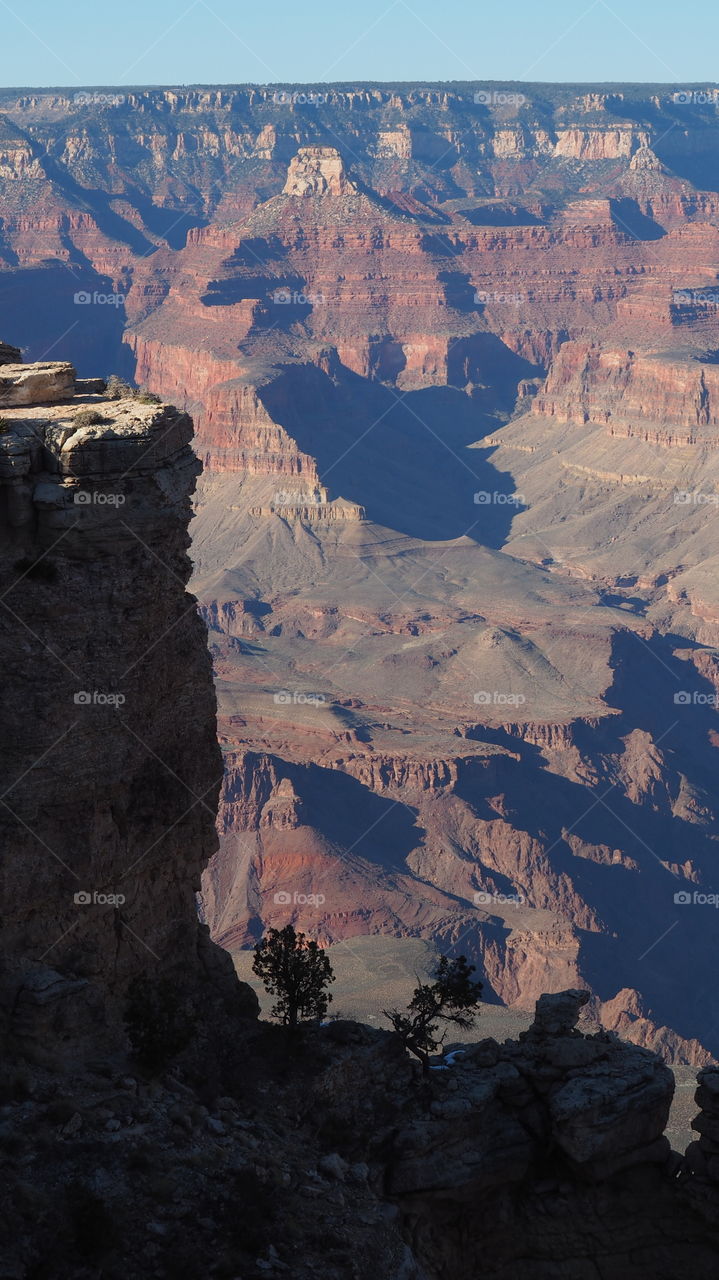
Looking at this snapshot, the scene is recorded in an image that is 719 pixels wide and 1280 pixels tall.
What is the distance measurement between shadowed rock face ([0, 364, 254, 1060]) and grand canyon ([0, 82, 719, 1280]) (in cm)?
5

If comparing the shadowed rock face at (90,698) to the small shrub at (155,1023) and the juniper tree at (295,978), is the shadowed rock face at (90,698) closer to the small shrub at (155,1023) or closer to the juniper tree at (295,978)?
the small shrub at (155,1023)

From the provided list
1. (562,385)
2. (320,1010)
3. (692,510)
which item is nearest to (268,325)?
(562,385)

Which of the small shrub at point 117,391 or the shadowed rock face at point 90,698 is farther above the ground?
the small shrub at point 117,391

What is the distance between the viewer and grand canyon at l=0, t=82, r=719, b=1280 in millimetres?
22406

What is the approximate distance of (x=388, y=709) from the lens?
323 ft

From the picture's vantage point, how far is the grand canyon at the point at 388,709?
73.5 ft

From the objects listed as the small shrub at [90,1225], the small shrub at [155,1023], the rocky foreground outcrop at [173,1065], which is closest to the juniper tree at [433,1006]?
the rocky foreground outcrop at [173,1065]

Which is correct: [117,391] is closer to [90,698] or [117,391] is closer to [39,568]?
[39,568]

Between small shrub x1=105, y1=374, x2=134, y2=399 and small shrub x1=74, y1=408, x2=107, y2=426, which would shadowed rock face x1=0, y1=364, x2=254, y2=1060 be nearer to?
small shrub x1=74, y1=408, x2=107, y2=426

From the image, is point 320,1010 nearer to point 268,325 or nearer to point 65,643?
point 65,643

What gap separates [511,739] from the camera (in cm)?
9419

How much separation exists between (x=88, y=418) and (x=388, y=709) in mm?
76561

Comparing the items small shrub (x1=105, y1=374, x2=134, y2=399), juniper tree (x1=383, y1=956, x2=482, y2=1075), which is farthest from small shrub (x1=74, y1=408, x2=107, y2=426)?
juniper tree (x1=383, y1=956, x2=482, y2=1075)

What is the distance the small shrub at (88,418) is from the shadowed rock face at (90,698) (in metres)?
0.03
